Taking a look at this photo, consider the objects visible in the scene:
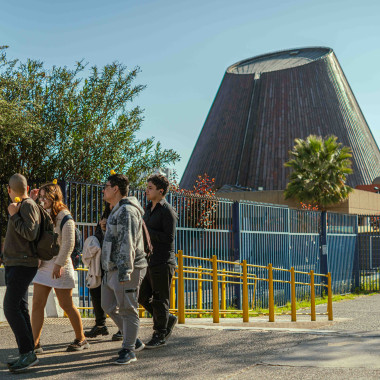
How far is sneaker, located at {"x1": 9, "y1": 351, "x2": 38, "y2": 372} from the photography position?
4.54m

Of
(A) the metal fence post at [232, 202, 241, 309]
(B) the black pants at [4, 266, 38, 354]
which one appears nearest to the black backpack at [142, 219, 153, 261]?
(B) the black pants at [4, 266, 38, 354]

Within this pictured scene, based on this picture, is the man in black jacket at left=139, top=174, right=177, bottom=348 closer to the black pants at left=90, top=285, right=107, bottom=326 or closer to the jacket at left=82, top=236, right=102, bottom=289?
the jacket at left=82, top=236, right=102, bottom=289

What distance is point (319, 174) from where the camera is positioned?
106 ft

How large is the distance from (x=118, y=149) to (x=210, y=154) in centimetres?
4290

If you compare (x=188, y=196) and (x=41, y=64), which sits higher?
(x=41, y=64)

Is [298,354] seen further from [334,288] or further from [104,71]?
[334,288]

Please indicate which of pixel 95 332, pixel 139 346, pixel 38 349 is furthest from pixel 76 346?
pixel 95 332

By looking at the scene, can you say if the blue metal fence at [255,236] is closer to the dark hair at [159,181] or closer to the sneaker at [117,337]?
the sneaker at [117,337]

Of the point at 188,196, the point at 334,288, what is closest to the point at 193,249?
the point at 188,196

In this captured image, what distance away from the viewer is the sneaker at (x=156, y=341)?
5.42 metres

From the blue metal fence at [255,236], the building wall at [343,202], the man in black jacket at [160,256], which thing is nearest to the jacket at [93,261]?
the man in black jacket at [160,256]

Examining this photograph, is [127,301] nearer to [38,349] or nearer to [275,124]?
[38,349]

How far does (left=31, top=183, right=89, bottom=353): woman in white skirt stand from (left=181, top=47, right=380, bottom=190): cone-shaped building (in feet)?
153

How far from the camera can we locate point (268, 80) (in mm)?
56781
